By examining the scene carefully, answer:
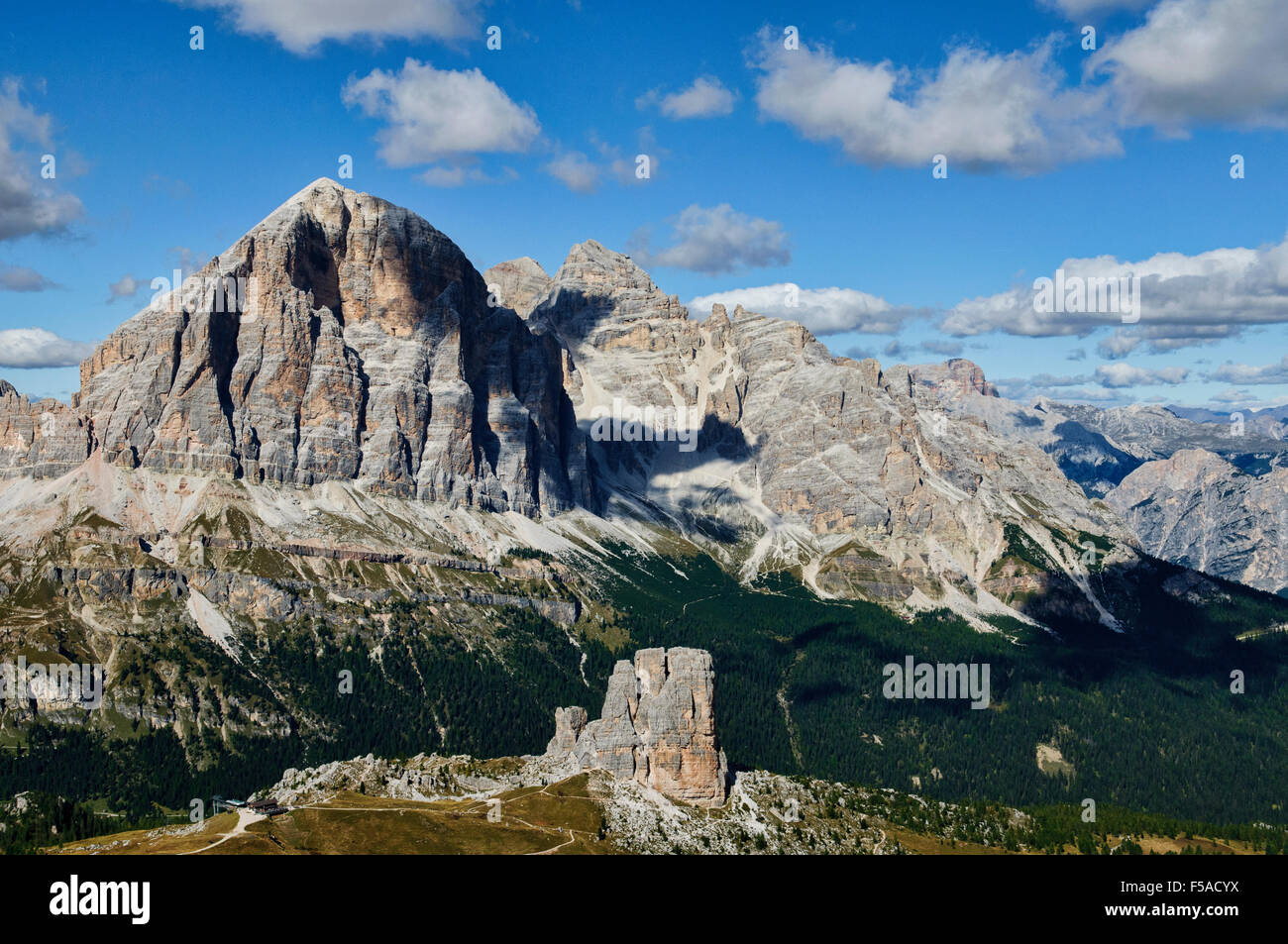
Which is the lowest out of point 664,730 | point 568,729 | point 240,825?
point 240,825

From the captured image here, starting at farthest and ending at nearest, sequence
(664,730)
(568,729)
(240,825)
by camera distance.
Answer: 1. (568,729)
2. (664,730)
3. (240,825)

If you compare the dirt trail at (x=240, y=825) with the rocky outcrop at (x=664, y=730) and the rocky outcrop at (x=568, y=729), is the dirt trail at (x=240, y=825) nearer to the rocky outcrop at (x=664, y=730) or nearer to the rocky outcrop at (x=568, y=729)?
the rocky outcrop at (x=664, y=730)

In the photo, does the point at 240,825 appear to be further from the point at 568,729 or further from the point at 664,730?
the point at 664,730

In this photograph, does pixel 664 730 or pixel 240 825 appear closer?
pixel 240 825

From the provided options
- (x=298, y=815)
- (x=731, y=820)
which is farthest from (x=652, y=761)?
(x=298, y=815)

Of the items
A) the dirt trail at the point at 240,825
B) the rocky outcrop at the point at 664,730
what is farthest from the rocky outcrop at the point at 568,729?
the dirt trail at the point at 240,825

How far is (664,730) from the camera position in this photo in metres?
166

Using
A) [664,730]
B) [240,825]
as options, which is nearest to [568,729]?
[664,730]

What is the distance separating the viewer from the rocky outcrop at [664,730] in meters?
166

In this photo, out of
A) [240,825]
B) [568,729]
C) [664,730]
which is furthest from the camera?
[568,729]
